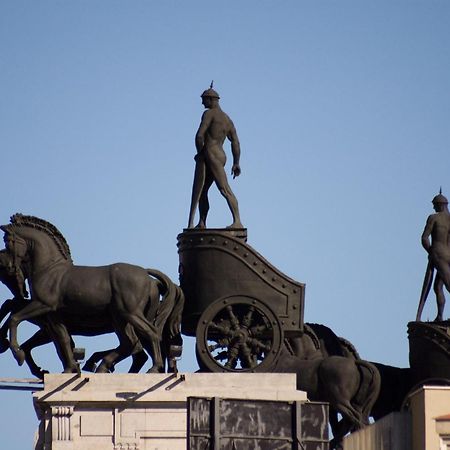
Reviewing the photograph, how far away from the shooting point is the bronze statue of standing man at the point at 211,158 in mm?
44500

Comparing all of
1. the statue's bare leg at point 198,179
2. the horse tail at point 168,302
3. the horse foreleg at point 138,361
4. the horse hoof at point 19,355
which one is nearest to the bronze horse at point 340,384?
the horse foreleg at point 138,361

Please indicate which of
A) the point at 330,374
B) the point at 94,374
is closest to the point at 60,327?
the point at 94,374

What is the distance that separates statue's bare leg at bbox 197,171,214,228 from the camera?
44.4 m

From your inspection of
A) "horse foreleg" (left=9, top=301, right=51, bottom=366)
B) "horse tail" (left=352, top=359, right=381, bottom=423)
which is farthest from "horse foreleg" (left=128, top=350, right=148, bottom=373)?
"horse tail" (left=352, top=359, right=381, bottom=423)

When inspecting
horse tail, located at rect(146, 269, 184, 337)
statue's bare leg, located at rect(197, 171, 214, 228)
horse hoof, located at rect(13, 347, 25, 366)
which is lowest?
horse hoof, located at rect(13, 347, 25, 366)

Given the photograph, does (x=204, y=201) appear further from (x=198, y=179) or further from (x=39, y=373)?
(x=39, y=373)

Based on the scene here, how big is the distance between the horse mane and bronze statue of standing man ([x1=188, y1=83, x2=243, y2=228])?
2.03 m

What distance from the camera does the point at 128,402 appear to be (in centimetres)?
4309

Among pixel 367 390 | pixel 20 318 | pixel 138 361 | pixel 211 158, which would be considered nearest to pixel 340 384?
pixel 367 390

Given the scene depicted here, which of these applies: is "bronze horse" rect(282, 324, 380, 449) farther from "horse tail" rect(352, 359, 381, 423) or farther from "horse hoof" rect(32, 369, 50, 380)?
"horse hoof" rect(32, 369, 50, 380)

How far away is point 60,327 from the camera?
43.4 m

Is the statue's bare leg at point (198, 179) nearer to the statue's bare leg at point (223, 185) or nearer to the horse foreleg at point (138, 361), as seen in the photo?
the statue's bare leg at point (223, 185)

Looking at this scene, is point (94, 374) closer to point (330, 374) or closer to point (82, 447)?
point (82, 447)

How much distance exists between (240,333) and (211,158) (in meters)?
2.85
